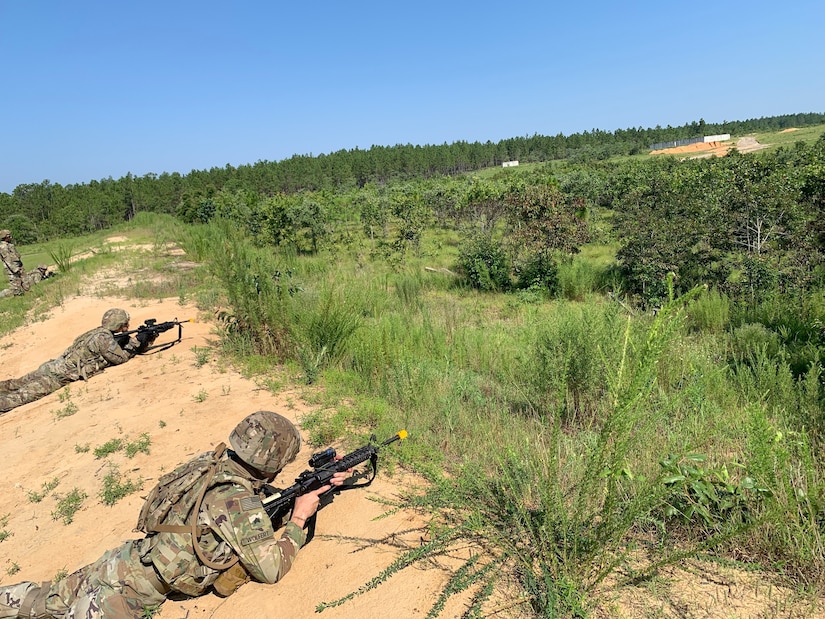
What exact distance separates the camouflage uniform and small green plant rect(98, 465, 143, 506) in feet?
3.17

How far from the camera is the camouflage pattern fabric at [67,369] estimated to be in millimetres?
5738

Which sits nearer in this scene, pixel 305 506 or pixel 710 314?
pixel 305 506

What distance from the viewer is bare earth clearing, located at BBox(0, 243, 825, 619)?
2119 mm

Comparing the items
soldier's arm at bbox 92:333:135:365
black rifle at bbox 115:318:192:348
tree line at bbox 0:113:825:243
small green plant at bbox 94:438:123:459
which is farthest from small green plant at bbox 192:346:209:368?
tree line at bbox 0:113:825:243

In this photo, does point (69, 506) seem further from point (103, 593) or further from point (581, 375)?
point (581, 375)

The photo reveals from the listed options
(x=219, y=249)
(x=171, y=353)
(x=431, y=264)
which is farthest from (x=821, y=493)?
(x=431, y=264)

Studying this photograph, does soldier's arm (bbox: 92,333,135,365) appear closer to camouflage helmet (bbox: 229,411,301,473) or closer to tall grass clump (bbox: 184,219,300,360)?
tall grass clump (bbox: 184,219,300,360)

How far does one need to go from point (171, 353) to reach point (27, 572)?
12.0ft

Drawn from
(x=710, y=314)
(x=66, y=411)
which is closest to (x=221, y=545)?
(x=66, y=411)

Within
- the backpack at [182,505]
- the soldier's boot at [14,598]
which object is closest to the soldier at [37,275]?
the soldier's boot at [14,598]

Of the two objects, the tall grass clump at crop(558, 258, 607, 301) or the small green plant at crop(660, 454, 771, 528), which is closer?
the small green plant at crop(660, 454, 771, 528)

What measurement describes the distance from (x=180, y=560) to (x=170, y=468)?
1571 mm

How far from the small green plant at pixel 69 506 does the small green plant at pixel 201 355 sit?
225 centimetres

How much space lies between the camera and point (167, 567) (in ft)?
7.91
